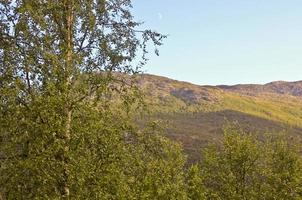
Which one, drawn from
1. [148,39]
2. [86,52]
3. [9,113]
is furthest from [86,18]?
[9,113]

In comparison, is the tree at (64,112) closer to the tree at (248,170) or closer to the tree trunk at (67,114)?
the tree trunk at (67,114)

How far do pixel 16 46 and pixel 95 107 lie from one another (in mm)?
5279

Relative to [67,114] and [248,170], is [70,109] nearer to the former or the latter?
[67,114]

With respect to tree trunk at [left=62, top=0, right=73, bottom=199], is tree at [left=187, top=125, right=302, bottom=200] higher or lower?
lower

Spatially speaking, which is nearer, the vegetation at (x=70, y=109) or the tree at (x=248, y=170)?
the vegetation at (x=70, y=109)

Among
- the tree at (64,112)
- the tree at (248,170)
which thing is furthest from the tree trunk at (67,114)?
the tree at (248,170)

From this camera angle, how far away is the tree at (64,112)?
893 inches

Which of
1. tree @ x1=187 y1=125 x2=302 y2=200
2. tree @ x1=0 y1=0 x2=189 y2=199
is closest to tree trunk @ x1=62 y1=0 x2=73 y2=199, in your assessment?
tree @ x1=0 y1=0 x2=189 y2=199

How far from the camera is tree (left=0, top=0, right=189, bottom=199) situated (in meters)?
22.7

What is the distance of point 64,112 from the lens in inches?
944

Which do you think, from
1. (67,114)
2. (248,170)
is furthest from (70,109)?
(248,170)

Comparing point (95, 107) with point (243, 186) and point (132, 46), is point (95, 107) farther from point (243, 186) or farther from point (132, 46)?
point (243, 186)

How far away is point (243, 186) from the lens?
5994 cm

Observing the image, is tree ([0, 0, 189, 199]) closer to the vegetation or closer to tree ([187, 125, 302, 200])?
the vegetation
